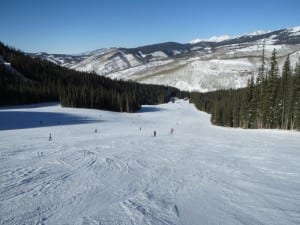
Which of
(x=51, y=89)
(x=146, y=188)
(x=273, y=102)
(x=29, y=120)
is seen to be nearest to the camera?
(x=146, y=188)

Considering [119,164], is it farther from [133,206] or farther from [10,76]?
[10,76]

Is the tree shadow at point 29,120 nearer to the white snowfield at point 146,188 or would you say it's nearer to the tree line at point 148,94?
the tree line at point 148,94

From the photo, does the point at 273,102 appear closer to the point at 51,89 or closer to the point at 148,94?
the point at 51,89

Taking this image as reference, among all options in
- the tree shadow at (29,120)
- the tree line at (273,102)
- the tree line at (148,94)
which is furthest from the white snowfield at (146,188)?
the tree shadow at (29,120)

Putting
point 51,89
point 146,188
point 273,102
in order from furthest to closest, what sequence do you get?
point 51,89, point 273,102, point 146,188

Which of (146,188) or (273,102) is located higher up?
(273,102)

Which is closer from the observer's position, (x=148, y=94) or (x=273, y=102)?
(x=273, y=102)

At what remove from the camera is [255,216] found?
32.3 feet

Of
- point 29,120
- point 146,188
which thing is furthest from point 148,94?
point 146,188

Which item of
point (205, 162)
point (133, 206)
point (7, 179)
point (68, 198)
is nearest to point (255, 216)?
point (133, 206)

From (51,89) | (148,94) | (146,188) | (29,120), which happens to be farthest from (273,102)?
(148,94)

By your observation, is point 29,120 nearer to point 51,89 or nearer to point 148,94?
point 51,89

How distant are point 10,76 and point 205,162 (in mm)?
116657

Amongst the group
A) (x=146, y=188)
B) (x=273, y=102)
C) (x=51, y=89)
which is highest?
(x=51, y=89)
